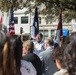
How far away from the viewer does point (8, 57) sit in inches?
115

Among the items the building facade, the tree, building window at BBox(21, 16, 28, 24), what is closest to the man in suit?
the tree

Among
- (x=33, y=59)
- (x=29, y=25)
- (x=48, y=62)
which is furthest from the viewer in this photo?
(x=29, y=25)

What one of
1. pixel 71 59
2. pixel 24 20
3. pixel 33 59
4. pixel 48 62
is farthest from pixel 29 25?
pixel 71 59

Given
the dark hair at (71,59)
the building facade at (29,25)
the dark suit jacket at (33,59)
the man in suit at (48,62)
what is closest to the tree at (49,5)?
the man in suit at (48,62)

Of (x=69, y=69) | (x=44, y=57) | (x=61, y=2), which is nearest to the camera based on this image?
(x=69, y=69)

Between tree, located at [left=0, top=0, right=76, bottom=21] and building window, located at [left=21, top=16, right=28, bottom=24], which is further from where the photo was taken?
building window, located at [left=21, top=16, right=28, bottom=24]

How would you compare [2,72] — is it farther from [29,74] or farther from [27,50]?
[27,50]

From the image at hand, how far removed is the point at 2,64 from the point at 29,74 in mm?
1519

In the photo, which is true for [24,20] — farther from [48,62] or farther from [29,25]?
[48,62]

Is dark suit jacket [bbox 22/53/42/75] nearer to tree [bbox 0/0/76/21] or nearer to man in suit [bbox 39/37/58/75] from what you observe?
man in suit [bbox 39/37/58/75]

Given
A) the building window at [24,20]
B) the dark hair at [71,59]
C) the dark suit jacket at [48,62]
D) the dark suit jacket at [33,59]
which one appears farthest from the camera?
the building window at [24,20]

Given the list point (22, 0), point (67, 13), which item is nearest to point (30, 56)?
point (22, 0)

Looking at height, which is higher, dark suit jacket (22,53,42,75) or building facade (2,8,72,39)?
dark suit jacket (22,53,42,75)

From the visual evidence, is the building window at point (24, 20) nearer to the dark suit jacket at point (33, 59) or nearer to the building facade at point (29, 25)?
the building facade at point (29, 25)
